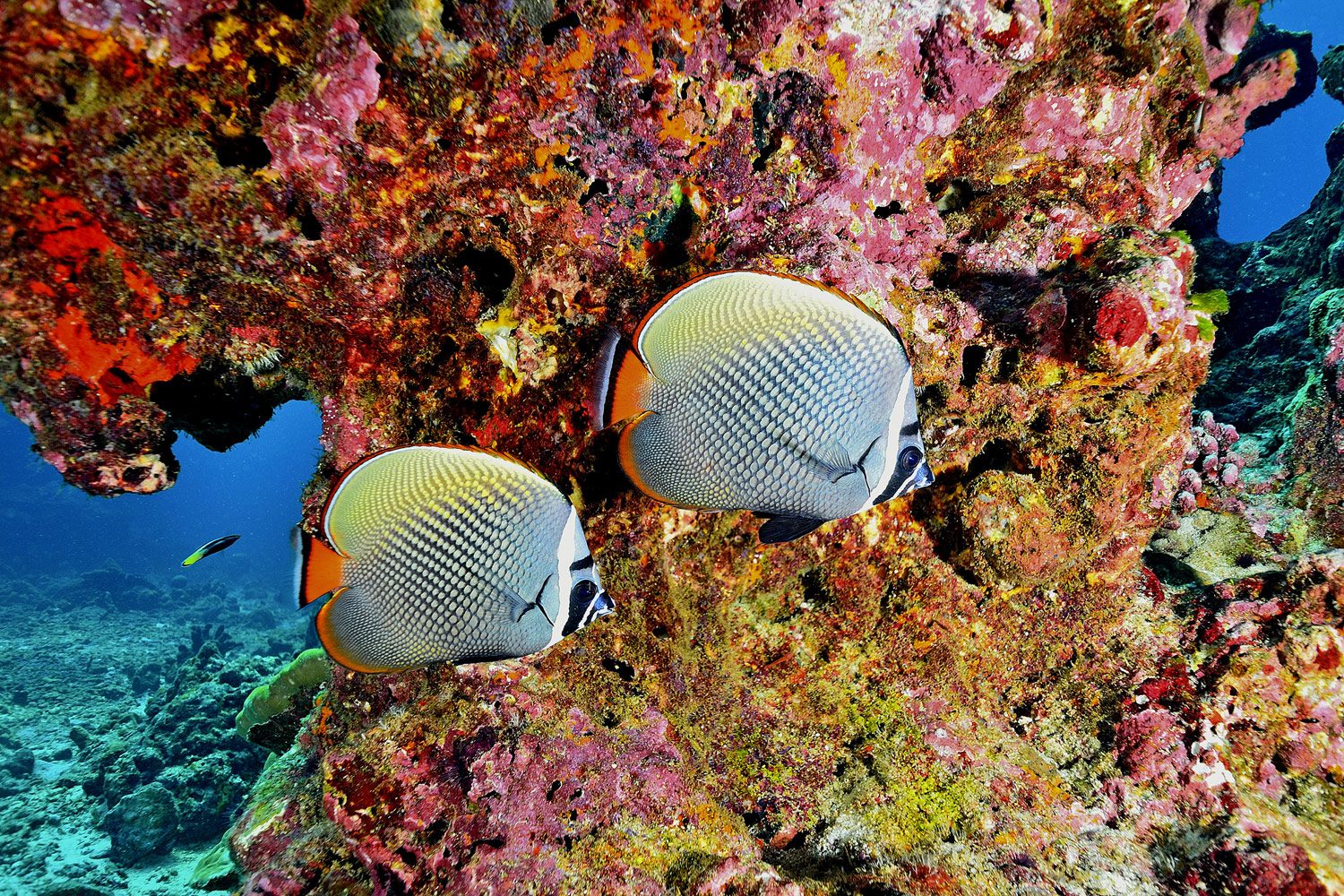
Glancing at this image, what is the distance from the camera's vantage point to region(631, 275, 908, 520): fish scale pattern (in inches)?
68.7

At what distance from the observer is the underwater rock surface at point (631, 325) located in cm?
→ 220

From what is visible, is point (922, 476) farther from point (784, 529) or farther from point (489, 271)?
point (489, 271)

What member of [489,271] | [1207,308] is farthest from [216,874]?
[1207,308]

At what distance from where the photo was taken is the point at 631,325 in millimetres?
2545

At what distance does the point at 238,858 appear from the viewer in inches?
95.0

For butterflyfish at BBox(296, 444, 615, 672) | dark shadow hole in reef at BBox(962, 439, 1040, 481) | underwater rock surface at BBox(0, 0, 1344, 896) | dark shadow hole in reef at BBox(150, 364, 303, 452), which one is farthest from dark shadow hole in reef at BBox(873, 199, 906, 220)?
dark shadow hole in reef at BBox(150, 364, 303, 452)

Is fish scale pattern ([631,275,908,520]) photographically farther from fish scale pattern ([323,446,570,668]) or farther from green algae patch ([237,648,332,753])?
green algae patch ([237,648,332,753])

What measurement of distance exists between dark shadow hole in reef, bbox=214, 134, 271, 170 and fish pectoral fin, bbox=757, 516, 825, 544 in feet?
8.17

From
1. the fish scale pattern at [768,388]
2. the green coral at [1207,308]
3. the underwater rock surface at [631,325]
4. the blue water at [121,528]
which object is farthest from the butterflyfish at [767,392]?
the blue water at [121,528]

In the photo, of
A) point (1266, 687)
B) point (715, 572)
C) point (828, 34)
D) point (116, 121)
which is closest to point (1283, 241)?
point (1266, 687)

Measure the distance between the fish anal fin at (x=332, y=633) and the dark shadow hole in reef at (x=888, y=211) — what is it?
2.94m

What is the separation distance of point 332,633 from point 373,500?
1.57 ft

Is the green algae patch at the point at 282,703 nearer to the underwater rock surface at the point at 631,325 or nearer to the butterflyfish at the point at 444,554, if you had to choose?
the underwater rock surface at the point at 631,325

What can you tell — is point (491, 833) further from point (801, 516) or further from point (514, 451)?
point (801, 516)
